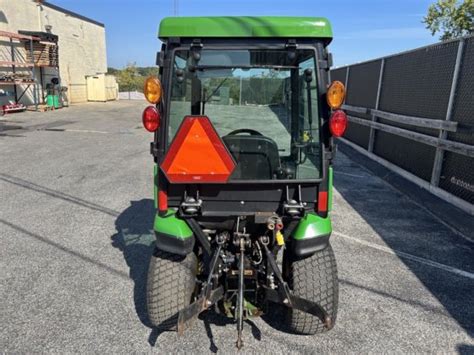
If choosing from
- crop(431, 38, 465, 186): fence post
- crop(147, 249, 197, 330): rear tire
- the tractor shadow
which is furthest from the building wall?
crop(147, 249, 197, 330): rear tire

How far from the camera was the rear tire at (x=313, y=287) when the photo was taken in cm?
272

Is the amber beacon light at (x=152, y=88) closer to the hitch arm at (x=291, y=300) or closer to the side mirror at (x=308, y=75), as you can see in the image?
the side mirror at (x=308, y=75)

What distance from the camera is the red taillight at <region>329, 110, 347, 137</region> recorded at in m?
2.42

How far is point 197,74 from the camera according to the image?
2.69m

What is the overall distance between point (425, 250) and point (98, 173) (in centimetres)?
613

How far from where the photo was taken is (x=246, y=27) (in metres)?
2.46

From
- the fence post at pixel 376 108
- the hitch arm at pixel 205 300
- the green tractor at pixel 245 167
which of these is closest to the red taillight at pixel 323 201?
the green tractor at pixel 245 167

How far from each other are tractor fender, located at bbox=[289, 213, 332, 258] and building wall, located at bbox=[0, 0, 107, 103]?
21.5 m

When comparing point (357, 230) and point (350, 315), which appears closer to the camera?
point (350, 315)

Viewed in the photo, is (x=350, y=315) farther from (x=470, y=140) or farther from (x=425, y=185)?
(x=425, y=185)

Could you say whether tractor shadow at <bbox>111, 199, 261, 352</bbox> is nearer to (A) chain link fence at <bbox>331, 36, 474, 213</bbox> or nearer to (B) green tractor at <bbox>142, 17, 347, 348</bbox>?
(B) green tractor at <bbox>142, 17, 347, 348</bbox>

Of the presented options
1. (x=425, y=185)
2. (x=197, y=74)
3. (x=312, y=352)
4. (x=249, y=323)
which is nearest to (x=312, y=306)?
→ (x=312, y=352)

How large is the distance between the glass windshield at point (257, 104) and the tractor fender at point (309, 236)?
0.30 meters

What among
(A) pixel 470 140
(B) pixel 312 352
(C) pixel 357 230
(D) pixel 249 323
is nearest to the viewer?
(B) pixel 312 352
